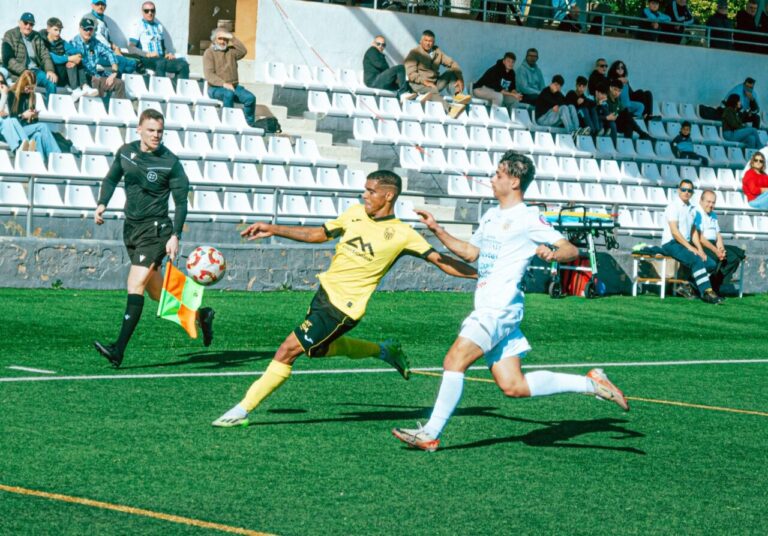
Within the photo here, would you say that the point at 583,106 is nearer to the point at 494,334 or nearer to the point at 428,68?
the point at 428,68

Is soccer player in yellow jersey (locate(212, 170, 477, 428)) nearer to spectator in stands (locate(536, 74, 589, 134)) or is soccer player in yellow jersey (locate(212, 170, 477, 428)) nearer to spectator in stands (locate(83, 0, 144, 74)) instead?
spectator in stands (locate(83, 0, 144, 74))

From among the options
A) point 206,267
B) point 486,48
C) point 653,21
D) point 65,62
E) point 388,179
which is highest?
point 653,21

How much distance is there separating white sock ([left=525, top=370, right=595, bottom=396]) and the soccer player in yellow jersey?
0.76 metres

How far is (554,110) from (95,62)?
9.06m

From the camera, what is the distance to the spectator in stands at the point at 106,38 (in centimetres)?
2002

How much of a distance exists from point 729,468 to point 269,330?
7122 mm

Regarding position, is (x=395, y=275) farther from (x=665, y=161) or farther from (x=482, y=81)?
(x=665, y=161)

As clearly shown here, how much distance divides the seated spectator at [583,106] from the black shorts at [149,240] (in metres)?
15.7

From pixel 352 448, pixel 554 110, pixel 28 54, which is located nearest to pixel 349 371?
pixel 352 448

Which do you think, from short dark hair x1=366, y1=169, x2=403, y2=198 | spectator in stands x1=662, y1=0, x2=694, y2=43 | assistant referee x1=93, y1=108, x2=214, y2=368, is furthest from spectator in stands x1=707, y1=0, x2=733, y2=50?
short dark hair x1=366, y1=169, x2=403, y2=198

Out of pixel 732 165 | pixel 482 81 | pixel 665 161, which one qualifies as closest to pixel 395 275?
pixel 482 81

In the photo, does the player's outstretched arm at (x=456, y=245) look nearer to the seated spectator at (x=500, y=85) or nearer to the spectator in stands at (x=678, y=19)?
the seated spectator at (x=500, y=85)

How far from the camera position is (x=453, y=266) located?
7.82 metres

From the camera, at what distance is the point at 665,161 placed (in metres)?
25.6
